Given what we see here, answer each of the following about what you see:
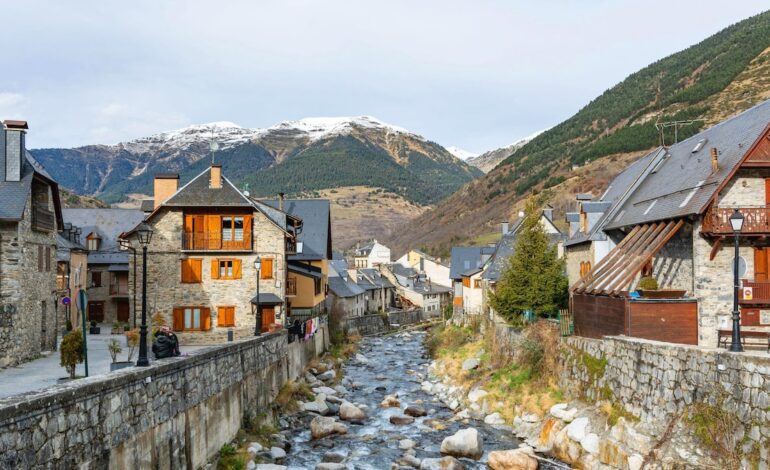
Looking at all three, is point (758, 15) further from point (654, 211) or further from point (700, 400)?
point (700, 400)

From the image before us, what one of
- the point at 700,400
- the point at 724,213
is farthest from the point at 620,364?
the point at 724,213

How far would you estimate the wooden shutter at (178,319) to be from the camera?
3694 centimetres

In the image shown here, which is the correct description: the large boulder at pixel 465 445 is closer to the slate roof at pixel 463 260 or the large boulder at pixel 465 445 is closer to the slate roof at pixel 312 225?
the slate roof at pixel 312 225

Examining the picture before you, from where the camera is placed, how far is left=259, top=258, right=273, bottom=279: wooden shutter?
123 ft

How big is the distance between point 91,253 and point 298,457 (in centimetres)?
3831

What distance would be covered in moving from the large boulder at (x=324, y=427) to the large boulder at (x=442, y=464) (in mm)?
5285

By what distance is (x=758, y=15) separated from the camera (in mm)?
145875

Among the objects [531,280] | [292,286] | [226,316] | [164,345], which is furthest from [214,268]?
[164,345]

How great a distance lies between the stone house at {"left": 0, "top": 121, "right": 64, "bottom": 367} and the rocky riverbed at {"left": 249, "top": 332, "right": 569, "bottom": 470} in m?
10.8

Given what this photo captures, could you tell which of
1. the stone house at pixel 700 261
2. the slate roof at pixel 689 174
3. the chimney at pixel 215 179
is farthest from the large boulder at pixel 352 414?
the chimney at pixel 215 179

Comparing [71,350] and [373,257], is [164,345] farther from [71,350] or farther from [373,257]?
[373,257]

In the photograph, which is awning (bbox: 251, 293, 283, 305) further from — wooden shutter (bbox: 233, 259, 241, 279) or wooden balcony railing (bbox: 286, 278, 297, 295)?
wooden balcony railing (bbox: 286, 278, 297, 295)

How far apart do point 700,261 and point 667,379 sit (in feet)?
26.5

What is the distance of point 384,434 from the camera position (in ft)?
86.9
